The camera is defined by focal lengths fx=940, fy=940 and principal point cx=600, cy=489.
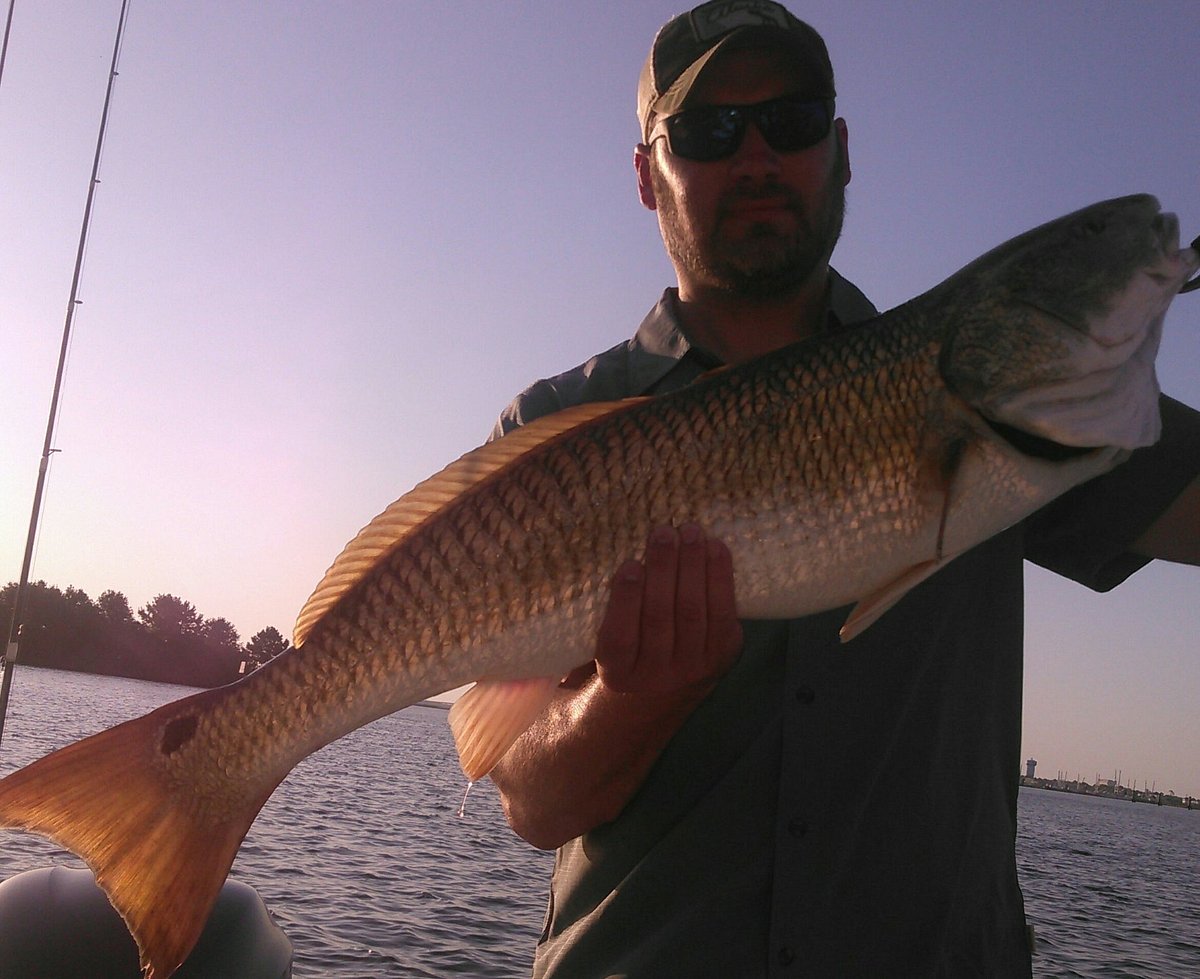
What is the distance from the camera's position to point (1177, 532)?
2.81 m

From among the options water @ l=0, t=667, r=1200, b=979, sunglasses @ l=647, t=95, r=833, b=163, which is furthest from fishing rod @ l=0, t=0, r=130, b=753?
sunglasses @ l=647, t=95, r=833, b=163

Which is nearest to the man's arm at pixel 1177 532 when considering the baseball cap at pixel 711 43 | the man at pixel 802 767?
the man at pixel 802 767

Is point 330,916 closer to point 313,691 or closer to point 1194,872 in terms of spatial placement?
point 313,691

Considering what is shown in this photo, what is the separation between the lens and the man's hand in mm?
2363

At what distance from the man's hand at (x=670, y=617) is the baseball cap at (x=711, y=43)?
207 cm

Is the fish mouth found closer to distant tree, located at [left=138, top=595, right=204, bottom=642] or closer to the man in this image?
the man

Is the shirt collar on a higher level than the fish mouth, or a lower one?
higher

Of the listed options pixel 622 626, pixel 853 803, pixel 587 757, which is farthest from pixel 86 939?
pixel 853 803

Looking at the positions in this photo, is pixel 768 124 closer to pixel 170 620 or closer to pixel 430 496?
pixel 430 496

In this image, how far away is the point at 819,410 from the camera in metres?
2.44

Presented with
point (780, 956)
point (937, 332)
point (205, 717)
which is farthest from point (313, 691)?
point (937, 332)

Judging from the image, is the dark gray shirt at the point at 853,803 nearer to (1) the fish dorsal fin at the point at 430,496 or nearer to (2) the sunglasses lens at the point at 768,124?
(1) the fish dorsal fin at the point at 430,496

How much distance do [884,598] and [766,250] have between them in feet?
5.42

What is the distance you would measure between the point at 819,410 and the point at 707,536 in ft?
1.46
